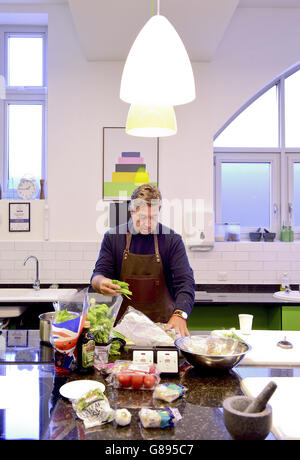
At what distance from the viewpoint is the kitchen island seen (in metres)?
1.20

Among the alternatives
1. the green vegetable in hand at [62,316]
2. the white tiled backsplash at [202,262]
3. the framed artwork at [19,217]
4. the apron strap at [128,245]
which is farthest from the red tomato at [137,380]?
the framed artwork at [19,217]

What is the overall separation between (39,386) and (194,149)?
336cm

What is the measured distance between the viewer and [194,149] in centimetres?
442

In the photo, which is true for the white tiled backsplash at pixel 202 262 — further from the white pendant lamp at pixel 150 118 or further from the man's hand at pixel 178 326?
the white pendant lamp at pixel 150 118

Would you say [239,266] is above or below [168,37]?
below

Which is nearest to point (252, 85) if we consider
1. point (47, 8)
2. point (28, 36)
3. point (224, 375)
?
point (47, 8)

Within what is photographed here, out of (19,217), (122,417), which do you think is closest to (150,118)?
(122,417)

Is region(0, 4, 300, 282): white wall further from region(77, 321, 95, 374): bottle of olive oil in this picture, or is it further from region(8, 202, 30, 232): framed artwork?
region(77, 321, 95, 374): bottle of olive oil

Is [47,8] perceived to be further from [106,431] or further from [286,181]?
[106,431]

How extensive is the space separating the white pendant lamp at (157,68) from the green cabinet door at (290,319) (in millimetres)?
2621

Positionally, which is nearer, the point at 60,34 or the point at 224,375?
the point at 224,375
